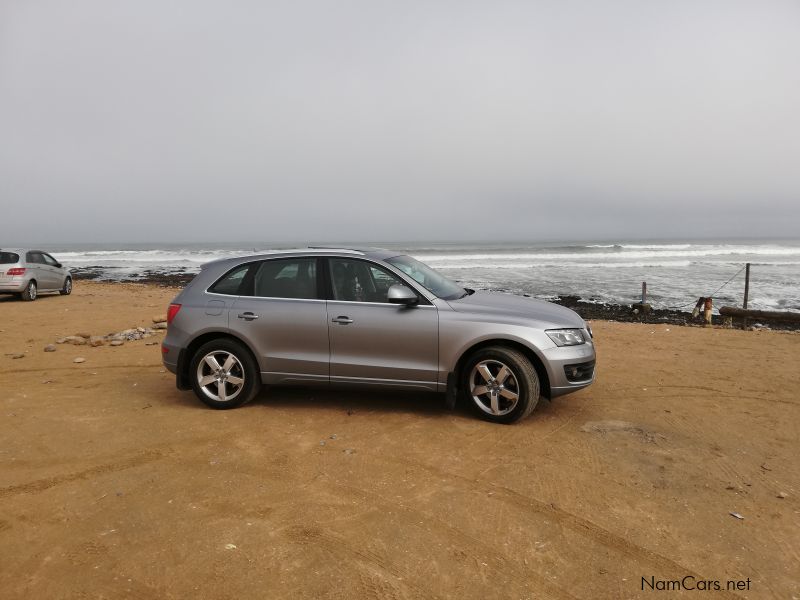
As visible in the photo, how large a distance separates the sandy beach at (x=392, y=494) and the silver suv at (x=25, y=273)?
10.6 m

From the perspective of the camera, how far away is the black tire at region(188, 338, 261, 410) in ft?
17.2

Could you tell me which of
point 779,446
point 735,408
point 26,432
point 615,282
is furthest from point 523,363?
point 615,282

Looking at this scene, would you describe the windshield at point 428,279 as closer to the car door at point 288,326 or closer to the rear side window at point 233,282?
the car door at point 288,326

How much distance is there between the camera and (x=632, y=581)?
8.79 ft

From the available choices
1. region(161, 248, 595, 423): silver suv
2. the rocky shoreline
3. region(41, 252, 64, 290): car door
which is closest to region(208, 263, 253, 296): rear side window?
region(161, 248, 595, 423): silver suv

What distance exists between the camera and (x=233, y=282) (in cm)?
544

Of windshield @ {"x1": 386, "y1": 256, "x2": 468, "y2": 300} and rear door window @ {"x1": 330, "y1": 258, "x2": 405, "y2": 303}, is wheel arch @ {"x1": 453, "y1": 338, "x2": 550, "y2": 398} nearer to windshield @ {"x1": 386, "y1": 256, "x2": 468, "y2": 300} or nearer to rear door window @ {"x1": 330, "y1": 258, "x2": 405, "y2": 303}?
windshield @ {"x1": 386, "y1": 256, "x2": 468, "y2": 300}

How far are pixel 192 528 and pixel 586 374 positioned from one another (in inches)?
138

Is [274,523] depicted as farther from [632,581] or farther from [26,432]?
[26,432]

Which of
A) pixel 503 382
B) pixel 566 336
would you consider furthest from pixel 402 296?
pixel 566 336

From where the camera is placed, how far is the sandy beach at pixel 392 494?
8.91 feet

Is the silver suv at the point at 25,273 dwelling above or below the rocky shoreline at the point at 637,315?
above

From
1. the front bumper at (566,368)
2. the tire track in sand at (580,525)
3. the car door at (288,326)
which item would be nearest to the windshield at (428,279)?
the car door at (288,326)

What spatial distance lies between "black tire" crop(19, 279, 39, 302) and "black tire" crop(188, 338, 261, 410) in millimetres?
12716
